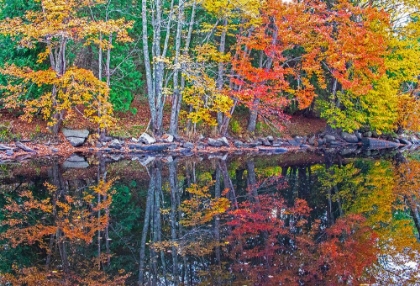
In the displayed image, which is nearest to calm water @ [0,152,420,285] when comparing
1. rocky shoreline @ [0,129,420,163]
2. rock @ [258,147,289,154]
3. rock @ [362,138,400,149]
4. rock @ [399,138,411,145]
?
rocky shoreline @ [0,129,420,163]

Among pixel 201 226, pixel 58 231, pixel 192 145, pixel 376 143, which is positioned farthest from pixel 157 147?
pixel 376 143

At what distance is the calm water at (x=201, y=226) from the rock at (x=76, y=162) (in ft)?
0.32

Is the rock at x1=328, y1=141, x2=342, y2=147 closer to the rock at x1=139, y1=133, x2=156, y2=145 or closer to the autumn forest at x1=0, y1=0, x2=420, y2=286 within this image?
the autumn forest at x1=0, y1=0, x2=420, y2=286

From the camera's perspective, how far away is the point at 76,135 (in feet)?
64.4

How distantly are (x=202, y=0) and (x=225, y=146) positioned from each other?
22.3 ft

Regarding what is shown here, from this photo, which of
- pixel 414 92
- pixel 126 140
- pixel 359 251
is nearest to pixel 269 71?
pixel 126 140

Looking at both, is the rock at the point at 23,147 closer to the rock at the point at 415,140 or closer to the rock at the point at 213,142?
the rock at the point at 213,142

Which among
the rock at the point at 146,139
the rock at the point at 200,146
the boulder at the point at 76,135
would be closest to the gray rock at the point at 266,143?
the rock at the point at 200,146

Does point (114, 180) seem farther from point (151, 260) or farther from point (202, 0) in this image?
point (202, 0)

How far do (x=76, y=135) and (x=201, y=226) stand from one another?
12.4 metres

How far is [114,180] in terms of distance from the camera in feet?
42.8

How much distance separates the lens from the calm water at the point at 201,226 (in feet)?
21.1

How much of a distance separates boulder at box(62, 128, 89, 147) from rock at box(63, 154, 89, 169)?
1939 millimetres

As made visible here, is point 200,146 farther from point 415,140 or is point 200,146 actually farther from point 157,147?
point 415,140
